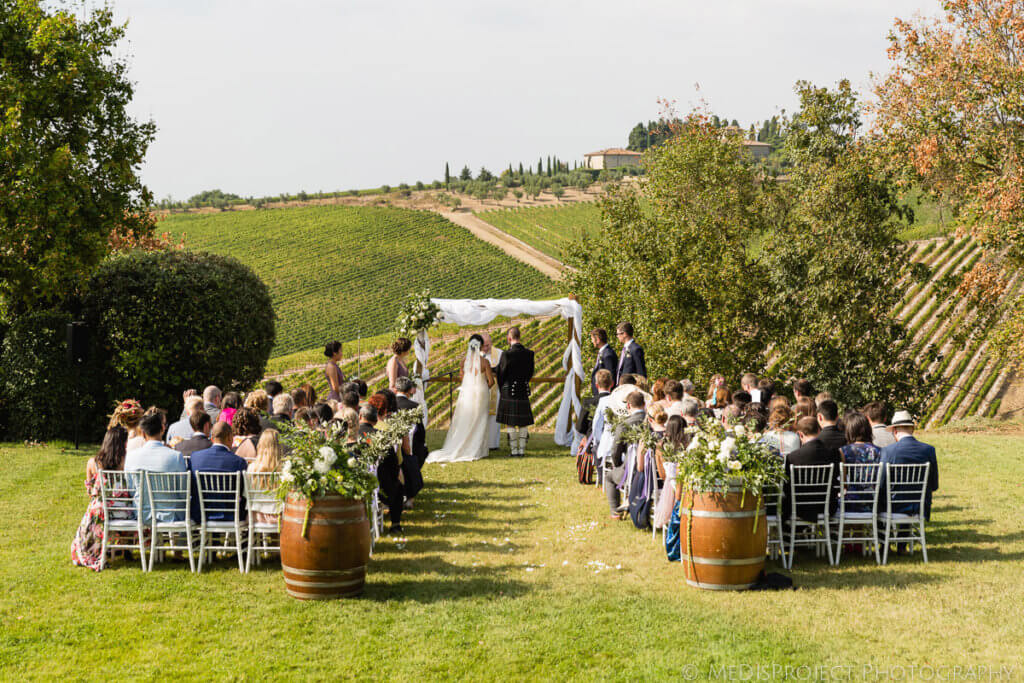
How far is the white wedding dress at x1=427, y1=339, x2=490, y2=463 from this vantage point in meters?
15.3

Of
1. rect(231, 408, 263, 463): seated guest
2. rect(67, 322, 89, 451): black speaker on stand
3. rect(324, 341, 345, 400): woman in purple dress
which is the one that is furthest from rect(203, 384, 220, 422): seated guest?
rect(67, 322, 89, 451): black speaker on stand

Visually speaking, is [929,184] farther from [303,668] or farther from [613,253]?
[303,668]

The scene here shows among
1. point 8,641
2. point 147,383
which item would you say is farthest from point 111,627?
point 147,383

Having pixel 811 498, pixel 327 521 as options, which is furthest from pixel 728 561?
pixel 327 521

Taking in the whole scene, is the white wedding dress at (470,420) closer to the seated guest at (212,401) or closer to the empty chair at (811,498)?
the seated guest at (212,401)

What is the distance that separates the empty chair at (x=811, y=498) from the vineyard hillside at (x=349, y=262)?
49132mm

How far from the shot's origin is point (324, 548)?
22.7 ft

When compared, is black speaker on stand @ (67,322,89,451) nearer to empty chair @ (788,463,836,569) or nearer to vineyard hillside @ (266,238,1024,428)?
vineyard hillside @ (266,238,1024,428)

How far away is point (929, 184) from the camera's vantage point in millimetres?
23984

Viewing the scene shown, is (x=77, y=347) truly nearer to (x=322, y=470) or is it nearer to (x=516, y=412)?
(x=516, y=412)

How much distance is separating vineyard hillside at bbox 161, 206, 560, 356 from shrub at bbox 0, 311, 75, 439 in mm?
37866

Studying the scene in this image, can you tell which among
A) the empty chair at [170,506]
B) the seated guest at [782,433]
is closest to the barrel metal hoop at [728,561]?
the seated guest at [782,433]

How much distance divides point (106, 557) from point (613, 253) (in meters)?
24.6

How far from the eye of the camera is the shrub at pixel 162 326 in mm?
17094
